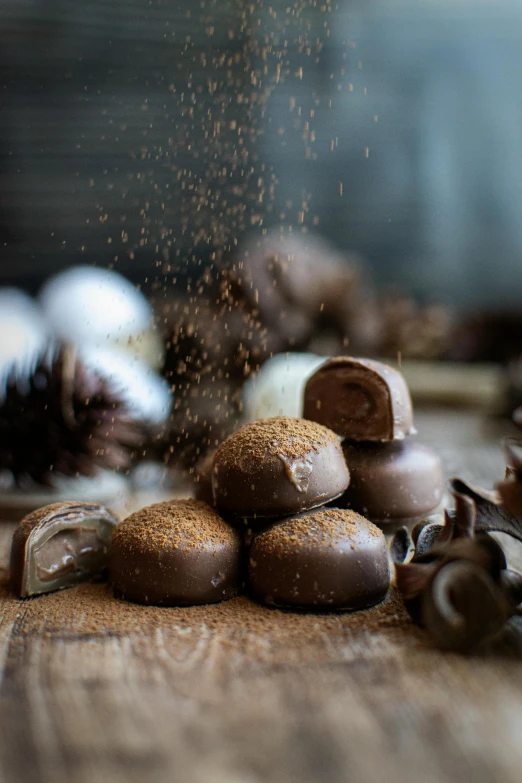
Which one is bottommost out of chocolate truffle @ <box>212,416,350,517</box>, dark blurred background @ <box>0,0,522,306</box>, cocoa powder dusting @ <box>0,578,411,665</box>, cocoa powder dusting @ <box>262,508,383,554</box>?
cocoa powder dusting @ <box>0,578,411,665</box>

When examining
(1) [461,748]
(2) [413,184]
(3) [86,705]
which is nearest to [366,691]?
(1) [461,748]

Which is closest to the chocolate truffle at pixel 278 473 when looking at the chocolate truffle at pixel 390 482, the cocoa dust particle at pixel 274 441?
the cocoa dust particle at pixel 274 441

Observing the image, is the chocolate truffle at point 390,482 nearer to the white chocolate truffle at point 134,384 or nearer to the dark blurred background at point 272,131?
the white chocolate truffle at point 134,384

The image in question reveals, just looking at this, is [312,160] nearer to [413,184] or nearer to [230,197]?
[413,184]

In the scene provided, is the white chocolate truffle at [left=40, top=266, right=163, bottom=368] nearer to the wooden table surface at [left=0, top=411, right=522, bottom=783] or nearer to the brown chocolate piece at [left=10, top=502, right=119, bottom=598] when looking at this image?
the brown chocolate piece at [left=10, top=502, right=119, bottom=598]

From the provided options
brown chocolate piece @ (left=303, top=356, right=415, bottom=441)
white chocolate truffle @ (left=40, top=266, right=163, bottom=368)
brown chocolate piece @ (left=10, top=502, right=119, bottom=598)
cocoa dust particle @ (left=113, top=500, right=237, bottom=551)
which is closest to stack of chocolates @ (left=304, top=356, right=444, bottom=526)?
brown chocolate piece @ (left=303, top=356, right=415, bottom=441)

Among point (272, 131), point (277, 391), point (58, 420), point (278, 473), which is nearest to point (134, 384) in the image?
point (58, 420)

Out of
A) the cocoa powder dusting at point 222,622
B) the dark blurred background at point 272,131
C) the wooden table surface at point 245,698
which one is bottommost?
the cocoa powder dusting at point 222,622

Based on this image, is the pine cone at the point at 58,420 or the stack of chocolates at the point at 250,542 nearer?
the stack of chocolates at the point at 250,542
